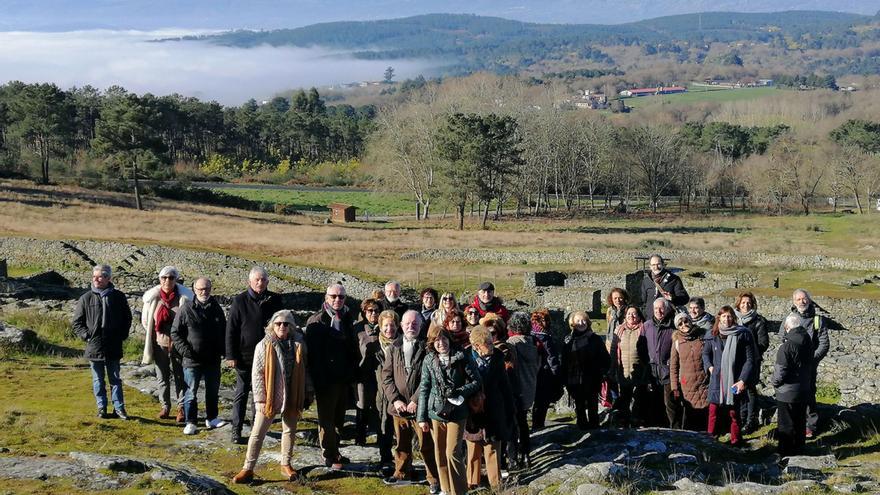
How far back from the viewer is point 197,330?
10883 millimetres

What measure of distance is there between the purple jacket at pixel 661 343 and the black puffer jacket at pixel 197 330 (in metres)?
5.25

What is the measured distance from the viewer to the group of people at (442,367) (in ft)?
30.1

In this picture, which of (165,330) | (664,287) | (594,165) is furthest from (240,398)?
(594,165)

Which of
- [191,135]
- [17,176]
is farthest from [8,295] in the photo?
[191,135]

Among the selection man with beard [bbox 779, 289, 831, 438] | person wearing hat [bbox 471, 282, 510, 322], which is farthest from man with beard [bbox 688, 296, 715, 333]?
person wearing hat [bbox 471, 282, 510, 322]

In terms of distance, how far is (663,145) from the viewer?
98125 millimetres

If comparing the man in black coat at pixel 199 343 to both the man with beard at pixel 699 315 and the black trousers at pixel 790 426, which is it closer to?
the man with beard at pixel 699 315

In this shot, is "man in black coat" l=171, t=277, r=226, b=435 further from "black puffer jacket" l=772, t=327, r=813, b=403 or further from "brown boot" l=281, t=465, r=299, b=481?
"black puffer jacket" l=772, t=327, r=813, b=403

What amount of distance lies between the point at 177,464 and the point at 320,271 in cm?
2669

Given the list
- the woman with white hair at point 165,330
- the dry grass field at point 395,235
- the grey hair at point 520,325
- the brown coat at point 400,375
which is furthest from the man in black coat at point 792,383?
the dry grass field at point 395,235

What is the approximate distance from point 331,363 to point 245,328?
3.71 ft

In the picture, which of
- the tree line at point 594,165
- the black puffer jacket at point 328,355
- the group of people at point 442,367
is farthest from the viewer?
the tree line at point 594,165

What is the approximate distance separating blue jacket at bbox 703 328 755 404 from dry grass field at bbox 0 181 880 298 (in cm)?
2160

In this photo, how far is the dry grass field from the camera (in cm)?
4234
